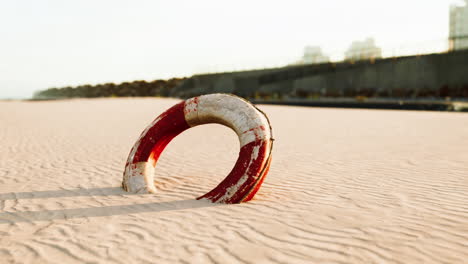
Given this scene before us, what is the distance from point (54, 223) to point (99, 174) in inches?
108

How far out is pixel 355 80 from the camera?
116 ft

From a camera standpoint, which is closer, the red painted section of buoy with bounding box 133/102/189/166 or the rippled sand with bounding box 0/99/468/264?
the rippled sand with bounding box 0/99/468/264

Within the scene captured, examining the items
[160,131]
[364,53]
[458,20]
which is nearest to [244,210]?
[160,131]

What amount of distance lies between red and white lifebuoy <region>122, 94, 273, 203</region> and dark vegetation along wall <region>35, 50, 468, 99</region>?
2839cm

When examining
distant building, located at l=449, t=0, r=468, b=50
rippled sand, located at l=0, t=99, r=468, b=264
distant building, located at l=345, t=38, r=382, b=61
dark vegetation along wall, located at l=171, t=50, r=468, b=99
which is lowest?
rippled sand, located at l=0, t=99, r=468, b=264

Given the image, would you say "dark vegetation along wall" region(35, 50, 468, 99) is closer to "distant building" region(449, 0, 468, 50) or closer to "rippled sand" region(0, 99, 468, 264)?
"rippled sand" region(0, 99, 468, 264)

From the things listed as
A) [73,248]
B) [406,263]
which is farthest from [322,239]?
[73,248]

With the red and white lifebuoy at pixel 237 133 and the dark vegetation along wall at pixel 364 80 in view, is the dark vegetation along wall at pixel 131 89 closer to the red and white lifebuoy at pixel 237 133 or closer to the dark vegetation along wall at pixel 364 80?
the dark vegetation along wall at pixel 364 80

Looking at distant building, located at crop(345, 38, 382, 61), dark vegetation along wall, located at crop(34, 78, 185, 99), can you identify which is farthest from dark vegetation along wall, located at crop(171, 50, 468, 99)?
dark vegetation along wall, located at crop(34, 78, 185, 99)

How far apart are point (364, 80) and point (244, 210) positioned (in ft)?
106

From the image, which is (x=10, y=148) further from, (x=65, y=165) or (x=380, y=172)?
(x=380, y=172)

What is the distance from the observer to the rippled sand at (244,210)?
382 centimetres

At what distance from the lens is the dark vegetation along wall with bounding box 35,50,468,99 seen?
30172mm

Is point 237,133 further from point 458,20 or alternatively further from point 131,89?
point 131,89
